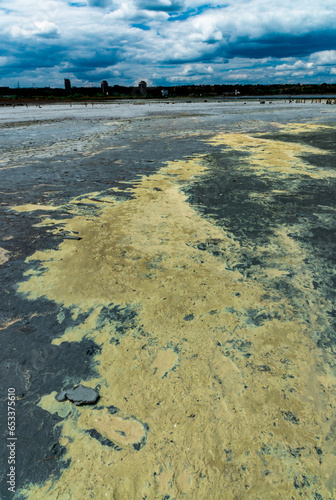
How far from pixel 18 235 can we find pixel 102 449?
14.8 feet

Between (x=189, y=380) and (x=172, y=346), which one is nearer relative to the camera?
(x=189, y=380)

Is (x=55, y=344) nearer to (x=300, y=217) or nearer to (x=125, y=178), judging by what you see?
(x=300, y=217)

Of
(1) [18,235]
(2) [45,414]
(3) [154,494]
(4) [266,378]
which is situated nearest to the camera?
(3) [154,494]

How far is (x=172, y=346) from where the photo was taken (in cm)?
302

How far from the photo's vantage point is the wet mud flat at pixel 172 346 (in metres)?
2.03

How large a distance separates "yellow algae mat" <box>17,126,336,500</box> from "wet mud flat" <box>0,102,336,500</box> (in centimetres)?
1

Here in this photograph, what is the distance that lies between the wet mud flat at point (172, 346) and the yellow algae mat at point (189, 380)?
1 centimetres

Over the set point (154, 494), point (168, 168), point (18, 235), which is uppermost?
point (168, 168)

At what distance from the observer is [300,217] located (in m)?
6.02

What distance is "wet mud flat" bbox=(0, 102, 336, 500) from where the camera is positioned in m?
2.03

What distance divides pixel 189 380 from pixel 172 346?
17.1 inches

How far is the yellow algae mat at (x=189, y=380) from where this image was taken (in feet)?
6.51

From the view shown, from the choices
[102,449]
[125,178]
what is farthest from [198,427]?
[125,178]

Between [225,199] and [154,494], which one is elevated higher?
[225,199]
